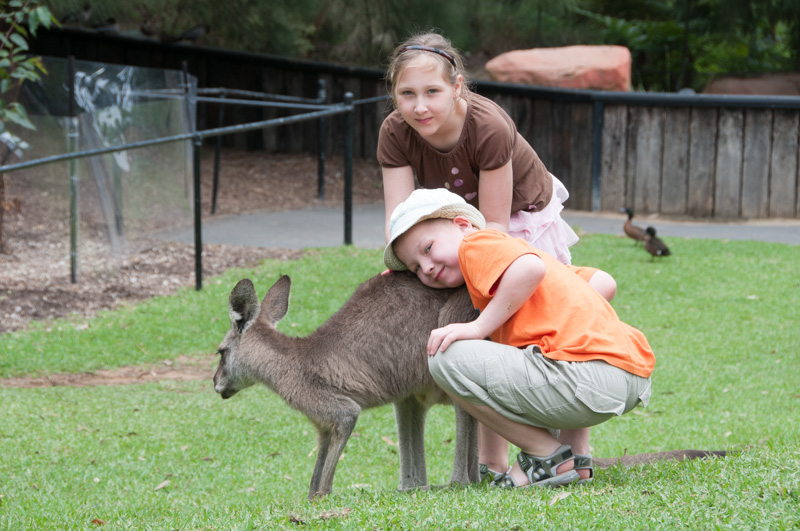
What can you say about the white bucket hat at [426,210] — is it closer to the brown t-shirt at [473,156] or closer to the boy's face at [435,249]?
the boy's face at [435,249]

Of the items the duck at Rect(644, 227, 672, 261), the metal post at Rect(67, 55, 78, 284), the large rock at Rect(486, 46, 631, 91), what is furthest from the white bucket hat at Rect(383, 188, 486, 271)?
the large rock at Rect(486, 46, 631, 91)

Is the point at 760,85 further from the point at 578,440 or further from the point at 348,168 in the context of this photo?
the point at 578,440

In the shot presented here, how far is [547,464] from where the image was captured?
3.31m

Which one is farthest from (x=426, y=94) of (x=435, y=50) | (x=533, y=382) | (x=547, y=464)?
(x=547, y=464)

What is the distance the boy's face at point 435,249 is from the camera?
3.37 m

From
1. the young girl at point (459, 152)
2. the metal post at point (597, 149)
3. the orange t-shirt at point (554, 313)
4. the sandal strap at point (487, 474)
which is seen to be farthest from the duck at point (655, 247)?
the orange t-shirt at point (554, 313)

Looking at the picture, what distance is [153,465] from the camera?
4723mm

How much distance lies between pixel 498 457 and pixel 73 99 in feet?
18.7

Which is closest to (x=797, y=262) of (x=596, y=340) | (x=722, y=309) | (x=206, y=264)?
(x=722, y=309)

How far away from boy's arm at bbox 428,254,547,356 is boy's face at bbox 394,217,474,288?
0.80 ft

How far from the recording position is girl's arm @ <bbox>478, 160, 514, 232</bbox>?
3.72 m

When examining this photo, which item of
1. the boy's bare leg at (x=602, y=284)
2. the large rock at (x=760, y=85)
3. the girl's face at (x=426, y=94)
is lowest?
the boy's bare leg at (x=602, y=284)

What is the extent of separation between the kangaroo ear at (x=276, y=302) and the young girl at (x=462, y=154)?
1.87 ft

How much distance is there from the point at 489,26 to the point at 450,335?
12.5 metres
